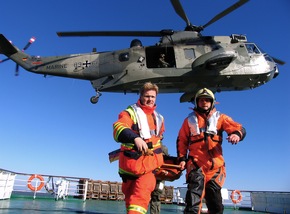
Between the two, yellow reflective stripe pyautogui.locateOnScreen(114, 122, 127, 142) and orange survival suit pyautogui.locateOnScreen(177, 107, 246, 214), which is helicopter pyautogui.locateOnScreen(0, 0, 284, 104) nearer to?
orange survival suit pyautogui.locateOnScreen(177, 107, 246, 214)

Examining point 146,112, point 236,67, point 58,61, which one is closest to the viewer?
point 146,112

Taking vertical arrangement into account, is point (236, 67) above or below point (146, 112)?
above

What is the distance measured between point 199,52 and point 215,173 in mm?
10103

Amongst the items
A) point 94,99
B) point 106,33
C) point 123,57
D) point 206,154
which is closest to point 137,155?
point 206,154

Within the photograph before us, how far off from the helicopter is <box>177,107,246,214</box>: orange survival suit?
28.0 ft

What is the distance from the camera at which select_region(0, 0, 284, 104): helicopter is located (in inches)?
474

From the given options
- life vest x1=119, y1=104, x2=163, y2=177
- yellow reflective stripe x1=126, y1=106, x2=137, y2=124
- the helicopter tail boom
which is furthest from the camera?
the helicopter tail boom

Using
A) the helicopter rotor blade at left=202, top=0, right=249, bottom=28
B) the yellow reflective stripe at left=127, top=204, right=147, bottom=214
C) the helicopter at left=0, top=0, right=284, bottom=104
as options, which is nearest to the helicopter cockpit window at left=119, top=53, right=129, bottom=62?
the helicopter at left=0, top=0, right=284, bottom=104

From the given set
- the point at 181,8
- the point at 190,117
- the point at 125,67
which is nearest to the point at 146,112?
the point at 190,117

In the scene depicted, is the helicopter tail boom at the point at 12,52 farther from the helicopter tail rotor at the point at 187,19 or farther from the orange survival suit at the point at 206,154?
the orange survival suit at the point at 206,154

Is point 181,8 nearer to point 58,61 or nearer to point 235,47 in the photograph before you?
point 235,47

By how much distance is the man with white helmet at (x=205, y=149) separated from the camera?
3.13 meters

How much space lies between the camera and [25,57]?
49.3 ft

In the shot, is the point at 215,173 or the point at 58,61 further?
the point at 58,61
